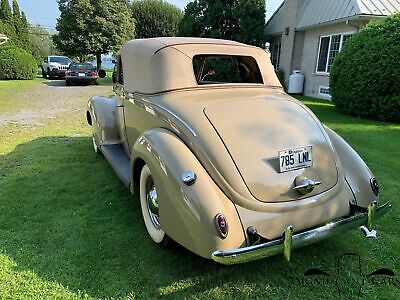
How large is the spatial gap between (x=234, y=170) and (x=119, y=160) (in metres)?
2.07

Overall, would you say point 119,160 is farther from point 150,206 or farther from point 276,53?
point 276,53

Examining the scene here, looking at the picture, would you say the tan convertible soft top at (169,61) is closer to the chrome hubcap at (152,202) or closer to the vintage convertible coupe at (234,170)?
the vintage convertible coupe at (234,170)

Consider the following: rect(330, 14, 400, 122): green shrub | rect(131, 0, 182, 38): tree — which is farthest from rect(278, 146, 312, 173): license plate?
rect(131, 0, 182, 38): tree

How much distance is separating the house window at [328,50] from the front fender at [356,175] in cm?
1129

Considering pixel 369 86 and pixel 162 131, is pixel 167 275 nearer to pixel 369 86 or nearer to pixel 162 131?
pixel 162 131

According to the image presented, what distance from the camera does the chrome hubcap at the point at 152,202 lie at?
3043 millimetres

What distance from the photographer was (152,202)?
310 centimetres

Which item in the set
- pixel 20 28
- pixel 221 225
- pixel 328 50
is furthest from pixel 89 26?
pixel 221 225

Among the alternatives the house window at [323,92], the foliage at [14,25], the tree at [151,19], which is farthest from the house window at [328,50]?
the foliage at [14,25]

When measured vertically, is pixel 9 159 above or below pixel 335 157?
below

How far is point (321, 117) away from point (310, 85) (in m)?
6.23

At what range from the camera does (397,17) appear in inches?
357

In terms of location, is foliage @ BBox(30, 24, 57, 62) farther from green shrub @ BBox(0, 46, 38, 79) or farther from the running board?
the running board

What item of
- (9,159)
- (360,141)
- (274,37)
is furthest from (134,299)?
(274,37)
